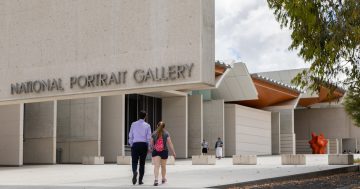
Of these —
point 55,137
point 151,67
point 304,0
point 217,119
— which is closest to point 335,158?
point 304,0

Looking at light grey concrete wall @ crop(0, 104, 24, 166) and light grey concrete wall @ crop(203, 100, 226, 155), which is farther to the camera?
light grey concrete wall @ crop(203, 100, 226, 155)

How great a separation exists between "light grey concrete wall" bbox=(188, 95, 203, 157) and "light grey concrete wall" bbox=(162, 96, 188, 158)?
7.82 feet

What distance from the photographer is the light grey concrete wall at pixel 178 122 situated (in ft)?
155

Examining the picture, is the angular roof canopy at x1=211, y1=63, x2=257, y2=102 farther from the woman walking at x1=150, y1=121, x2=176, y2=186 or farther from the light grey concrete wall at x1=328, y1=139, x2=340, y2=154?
the woman walking at x1=150, y1=121, x2=176, y2=186

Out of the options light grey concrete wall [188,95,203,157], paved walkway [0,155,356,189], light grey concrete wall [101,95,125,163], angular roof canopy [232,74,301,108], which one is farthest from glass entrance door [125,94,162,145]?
paved walkway [0,155,356,189]

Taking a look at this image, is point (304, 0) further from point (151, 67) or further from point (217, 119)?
point (217, 119)

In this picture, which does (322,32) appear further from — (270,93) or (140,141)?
(270,93)

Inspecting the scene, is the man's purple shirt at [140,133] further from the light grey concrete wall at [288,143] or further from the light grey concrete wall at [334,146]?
the light grey concrete wall at [334,146]

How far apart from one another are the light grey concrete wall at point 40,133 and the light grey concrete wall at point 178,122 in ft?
41.9

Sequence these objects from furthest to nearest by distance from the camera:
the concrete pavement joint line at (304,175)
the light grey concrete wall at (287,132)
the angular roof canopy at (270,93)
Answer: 1. the light grey concrete wall at (287,132)
2. the angular roof canopy at (270,93)
3. the concrete pavement joint line at (304,175)

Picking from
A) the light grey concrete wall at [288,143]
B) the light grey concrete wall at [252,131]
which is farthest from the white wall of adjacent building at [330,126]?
the light grey concrete wall at [252,131]

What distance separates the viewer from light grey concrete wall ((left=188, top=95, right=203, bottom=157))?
49.5 metres

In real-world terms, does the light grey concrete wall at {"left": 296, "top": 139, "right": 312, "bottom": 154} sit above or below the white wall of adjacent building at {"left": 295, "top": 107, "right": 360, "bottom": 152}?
below

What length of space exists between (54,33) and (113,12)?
214 cm
